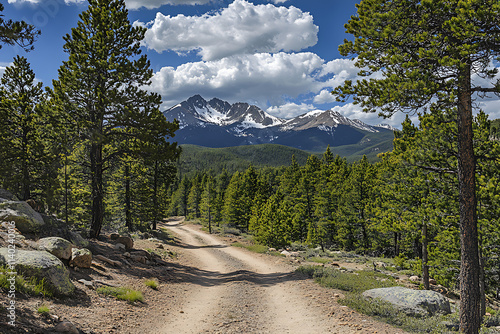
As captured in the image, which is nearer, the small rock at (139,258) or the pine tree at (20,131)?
the small rock at (139,258)

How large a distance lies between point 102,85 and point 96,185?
18.8 feet

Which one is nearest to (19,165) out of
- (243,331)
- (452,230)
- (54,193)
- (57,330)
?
A: (54,193)

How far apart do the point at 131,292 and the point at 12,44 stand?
325 inches

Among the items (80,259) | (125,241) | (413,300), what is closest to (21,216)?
(80,259)

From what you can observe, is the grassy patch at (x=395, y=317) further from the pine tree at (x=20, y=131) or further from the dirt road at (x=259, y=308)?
the pine tree at (x=20, y=131)

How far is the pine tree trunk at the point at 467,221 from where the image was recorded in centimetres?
695

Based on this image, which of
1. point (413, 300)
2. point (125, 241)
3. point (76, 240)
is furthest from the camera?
point (125, 241)

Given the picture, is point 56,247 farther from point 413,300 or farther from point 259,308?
point 413,300

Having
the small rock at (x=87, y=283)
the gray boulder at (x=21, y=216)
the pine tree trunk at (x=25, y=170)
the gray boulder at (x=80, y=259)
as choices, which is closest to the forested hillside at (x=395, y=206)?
the small rock at (x=87, y=283)

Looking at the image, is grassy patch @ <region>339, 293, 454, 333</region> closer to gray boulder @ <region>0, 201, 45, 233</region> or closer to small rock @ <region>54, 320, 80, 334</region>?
small rock @ <region>54, 320, 80, 334</region>

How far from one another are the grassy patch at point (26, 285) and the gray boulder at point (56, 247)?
2299 mm

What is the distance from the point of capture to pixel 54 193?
20219 millimetres

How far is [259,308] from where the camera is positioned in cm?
960

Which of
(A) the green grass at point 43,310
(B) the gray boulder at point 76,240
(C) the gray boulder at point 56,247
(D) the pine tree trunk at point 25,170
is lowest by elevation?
(A) the green grass at point 43,310
